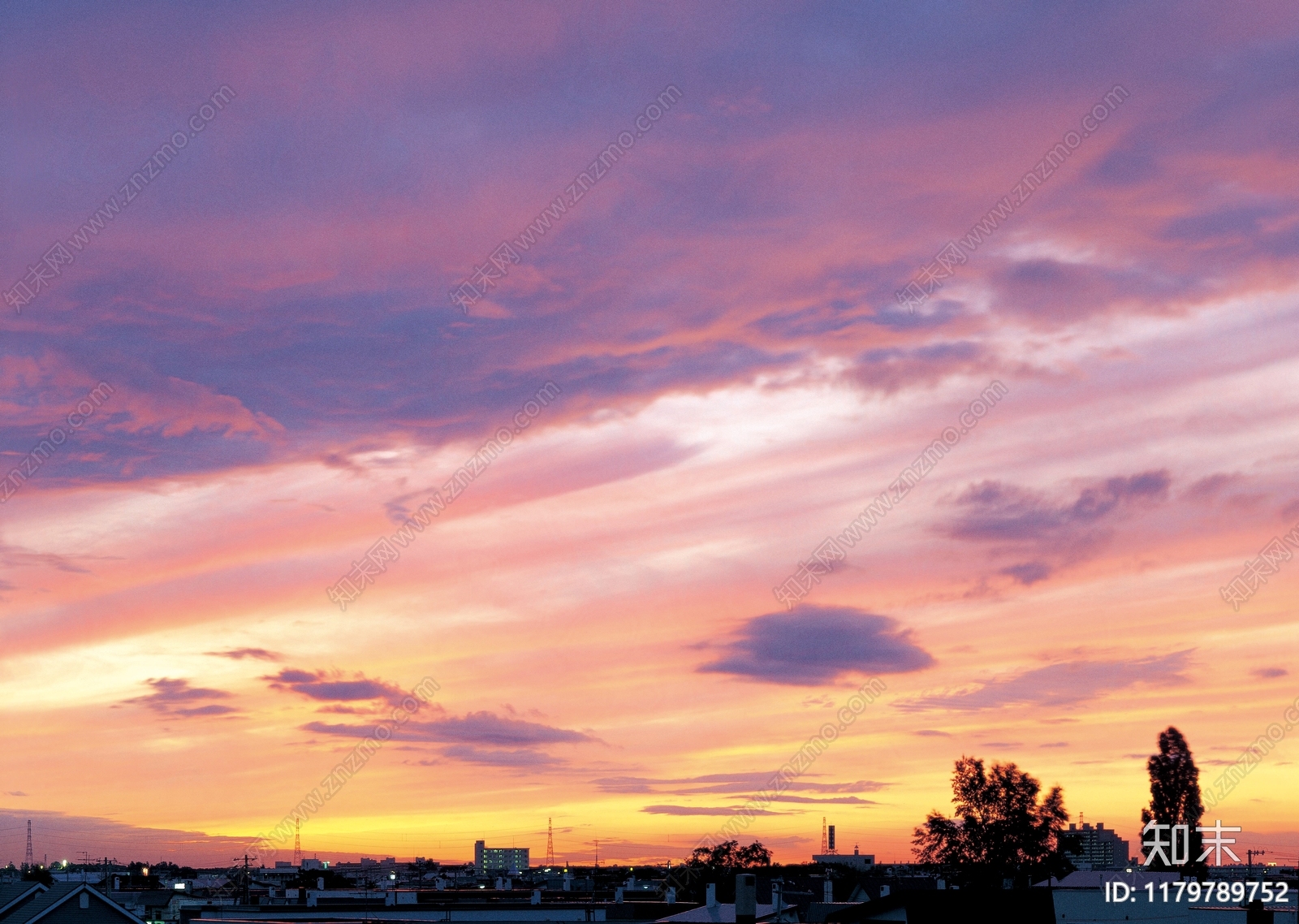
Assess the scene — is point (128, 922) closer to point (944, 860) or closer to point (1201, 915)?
point (1201, 915)

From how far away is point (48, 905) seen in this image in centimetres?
7488

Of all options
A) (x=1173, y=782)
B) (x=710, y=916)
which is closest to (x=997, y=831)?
(x=1173, y=782)

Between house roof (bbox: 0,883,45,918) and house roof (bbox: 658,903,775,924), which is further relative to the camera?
house roof (bbox: 0,883,45,918)

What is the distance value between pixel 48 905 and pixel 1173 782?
106 metres

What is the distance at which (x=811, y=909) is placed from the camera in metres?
104

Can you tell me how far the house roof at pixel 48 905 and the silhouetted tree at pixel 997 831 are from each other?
91.0 m

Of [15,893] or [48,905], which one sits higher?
[15,893]

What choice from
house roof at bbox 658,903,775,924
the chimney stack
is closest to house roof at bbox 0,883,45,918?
house roof at bbox 658,903,775,924

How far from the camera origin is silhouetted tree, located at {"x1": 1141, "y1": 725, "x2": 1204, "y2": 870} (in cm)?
13638

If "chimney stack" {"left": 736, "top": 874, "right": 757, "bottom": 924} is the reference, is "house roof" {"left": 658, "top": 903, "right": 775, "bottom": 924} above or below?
below

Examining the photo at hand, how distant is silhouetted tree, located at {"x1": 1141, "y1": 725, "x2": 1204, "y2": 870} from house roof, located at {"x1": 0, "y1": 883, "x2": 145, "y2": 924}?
325 ft

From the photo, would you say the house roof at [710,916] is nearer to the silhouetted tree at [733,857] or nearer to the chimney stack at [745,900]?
the chimney stack at [745,900]

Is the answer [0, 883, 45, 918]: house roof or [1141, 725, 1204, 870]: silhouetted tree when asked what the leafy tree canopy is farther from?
[0, 883, 45, 918]: house roof

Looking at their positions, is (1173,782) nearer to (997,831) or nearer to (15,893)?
(997,831)
